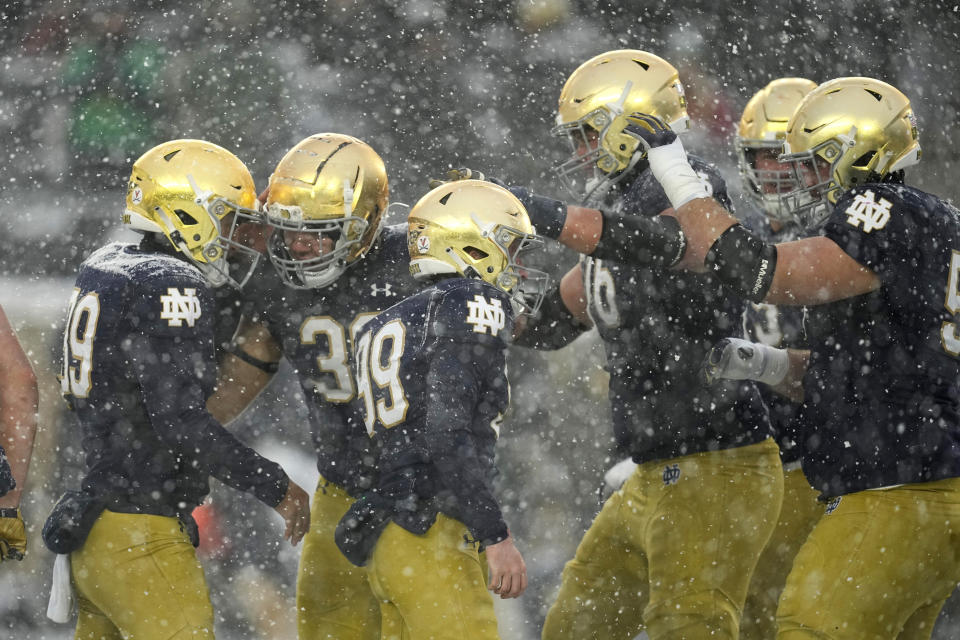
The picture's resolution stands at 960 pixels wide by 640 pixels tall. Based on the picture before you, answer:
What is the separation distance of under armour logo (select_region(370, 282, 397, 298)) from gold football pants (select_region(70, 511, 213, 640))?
83 centimetres

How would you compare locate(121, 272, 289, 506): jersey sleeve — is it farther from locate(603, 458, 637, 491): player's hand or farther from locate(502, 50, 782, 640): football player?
locate(603, 458, 637, 491): player's hand

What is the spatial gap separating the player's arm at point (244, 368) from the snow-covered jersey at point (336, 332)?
0.49 ft

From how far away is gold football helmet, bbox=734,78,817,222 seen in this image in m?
3.69

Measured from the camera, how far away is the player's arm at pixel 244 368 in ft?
11.8

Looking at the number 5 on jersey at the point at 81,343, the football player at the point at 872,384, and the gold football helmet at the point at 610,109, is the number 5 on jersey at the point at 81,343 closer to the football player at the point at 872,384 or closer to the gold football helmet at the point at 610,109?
the gold football helmet at the point at 610,109

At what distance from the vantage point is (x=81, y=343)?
306 centimetres

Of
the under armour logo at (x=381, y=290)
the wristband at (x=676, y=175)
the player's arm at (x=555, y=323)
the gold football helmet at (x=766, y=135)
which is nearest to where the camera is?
the wristband at (x=676, y=175)

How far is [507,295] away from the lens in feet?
9.62

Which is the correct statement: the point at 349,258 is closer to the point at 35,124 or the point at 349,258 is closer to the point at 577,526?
the point at 577,526

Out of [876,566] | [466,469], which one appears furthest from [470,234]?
[876,566]

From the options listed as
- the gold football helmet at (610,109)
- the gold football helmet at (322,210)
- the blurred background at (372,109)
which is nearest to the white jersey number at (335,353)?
the gold football helmet at (322,210)

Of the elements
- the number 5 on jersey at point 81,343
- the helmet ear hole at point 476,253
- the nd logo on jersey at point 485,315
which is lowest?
the number 5 on jersey at point 81,343

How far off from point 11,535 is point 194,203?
1039 mm

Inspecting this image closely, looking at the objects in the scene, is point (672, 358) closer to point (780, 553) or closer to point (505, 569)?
point (780, 553)
